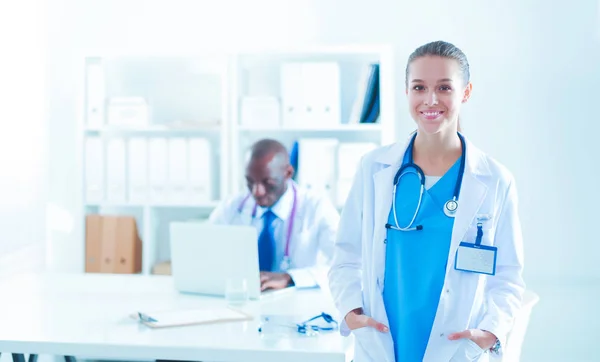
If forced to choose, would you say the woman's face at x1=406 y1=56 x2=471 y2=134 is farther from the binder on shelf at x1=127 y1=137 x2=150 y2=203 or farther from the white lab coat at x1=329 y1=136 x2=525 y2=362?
the binder on shelf at x1=127 y1=137 x2=150 y2=203

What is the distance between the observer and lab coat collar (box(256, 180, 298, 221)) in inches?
122

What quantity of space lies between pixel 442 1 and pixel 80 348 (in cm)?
278

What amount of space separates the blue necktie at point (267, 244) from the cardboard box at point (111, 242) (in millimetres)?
1136

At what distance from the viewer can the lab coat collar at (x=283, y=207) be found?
311cm

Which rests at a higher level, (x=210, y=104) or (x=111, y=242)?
(x=210, y=104)

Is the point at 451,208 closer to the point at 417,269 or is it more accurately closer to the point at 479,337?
the point at 417,269

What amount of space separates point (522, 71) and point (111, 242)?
2.32 metres

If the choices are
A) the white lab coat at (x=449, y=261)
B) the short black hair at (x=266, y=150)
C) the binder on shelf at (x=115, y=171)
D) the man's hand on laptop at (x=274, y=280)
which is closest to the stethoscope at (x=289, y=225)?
the short black hair at (x=266, y=150)

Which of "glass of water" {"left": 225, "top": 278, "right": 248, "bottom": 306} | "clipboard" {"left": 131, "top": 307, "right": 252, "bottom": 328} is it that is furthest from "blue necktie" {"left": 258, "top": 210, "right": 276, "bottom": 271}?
"clipboard" {"left": 131, "top": 307, "right": 252, "bottom": 328}

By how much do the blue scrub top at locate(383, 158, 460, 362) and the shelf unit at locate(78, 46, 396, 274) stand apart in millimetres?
2089

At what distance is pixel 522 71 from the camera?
13.0 ft

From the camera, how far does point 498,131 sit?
13.1 ft

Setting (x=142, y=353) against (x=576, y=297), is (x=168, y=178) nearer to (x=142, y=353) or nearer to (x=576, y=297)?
(x=142, y=353)

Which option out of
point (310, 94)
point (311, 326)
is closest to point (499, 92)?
point (310, 94)
